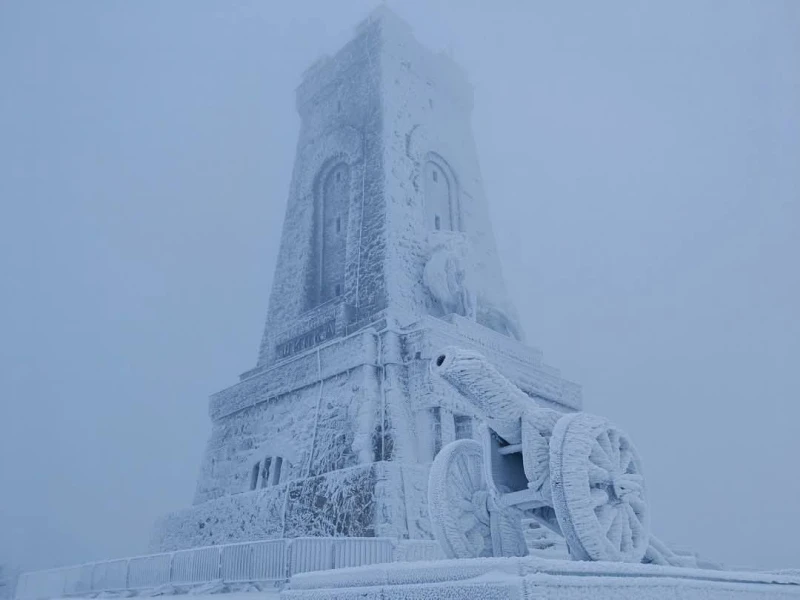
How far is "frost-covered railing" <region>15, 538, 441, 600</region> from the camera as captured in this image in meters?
8.16

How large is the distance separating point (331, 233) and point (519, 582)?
569 inches

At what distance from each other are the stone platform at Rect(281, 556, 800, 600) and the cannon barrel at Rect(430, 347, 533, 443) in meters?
1.71

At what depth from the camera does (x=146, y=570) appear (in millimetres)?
9930

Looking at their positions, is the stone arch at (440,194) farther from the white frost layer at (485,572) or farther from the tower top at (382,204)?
the white frost layer at (485,572)

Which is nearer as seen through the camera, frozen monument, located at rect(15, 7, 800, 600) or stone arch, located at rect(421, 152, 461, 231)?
frozen monument, located at rect(15, 7, 800, 600)

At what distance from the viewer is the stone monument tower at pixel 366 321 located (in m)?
12.0

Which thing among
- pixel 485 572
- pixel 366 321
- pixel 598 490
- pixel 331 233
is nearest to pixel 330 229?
pixel 331 233

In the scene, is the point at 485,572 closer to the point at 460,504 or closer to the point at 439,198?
the point at 460,504

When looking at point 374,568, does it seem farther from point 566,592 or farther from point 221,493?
point 221,493

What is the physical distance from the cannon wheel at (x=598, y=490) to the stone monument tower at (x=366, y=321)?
5593 millimetres

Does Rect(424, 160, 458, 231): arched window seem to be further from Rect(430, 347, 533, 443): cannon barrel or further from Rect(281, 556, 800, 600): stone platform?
Rect(281, 556, 800, 600): stone platform

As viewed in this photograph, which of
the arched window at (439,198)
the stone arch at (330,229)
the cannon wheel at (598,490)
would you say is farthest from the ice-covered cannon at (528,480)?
the arched window at (439,198)

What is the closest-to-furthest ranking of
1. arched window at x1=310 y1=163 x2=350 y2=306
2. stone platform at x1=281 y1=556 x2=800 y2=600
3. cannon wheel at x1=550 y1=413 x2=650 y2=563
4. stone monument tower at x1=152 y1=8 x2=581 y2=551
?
stone platform at x1=281 y1=556 x2=800 y2=600 < cannon wheel at x1=550 y1=413 x2=650 y2=563 < stone monument tower at x1=152 y1=8 x2=581 y2=551 < arched window at x1=310 y1=163 x2=350 y2=306

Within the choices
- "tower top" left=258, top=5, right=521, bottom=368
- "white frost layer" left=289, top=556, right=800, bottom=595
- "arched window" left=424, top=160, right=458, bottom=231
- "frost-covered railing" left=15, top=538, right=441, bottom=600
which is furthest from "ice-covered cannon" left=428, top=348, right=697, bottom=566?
"arched window" left=424, top=160, right=458, bottom=231
